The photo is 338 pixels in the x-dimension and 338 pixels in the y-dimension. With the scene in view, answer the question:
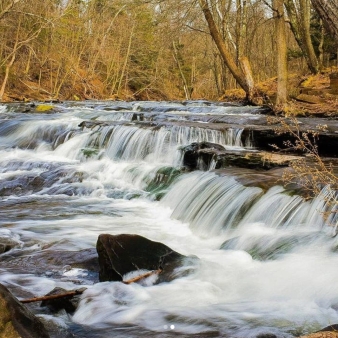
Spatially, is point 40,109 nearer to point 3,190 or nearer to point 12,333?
point 3,190

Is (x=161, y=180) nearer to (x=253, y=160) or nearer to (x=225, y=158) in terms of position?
(x=225, y=158)

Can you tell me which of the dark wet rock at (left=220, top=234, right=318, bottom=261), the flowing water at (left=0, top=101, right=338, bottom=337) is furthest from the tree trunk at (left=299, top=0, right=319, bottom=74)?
the dark wet rock at (left=220, top=234, right=318, bottom=261)

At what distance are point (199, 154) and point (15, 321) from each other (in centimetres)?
695

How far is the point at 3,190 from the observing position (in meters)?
9.45

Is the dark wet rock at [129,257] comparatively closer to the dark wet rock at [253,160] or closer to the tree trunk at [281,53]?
the dark wet rock at [253,160]

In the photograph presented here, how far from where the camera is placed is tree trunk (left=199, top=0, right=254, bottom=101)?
1710cm

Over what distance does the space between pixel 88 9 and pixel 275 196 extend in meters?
32.6

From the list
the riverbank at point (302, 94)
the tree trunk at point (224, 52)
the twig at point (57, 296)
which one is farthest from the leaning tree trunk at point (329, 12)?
the tree trunk at point (224, 52)

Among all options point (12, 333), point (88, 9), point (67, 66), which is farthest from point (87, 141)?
point (88, 9)

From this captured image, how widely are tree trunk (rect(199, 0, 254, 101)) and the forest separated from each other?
0.11ft

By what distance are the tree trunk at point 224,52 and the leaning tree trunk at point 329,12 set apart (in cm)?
1297

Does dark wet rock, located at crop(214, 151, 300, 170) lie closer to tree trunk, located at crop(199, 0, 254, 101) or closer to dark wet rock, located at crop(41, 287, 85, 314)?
dark wet rock, located at crop(41, 287, 85, 314)

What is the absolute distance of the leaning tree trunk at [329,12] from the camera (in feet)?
12.9

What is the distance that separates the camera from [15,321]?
2.81m
